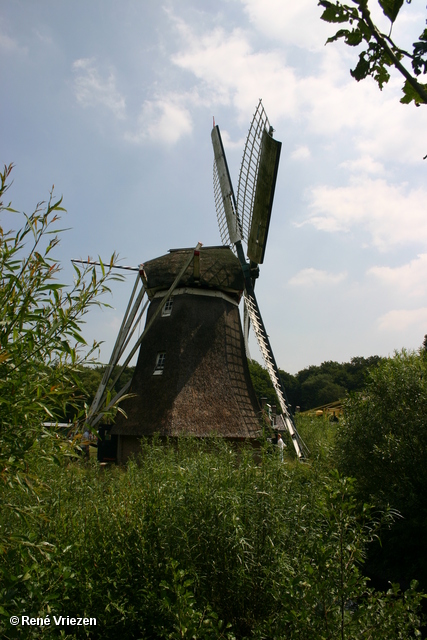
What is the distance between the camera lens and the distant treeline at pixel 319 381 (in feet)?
163

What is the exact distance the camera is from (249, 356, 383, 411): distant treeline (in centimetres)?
4978

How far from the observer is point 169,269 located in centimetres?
1307

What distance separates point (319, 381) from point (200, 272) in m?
46.3

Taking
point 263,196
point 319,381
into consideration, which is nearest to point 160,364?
point 263,196

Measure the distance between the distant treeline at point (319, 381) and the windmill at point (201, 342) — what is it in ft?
110

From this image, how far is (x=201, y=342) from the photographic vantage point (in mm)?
12500

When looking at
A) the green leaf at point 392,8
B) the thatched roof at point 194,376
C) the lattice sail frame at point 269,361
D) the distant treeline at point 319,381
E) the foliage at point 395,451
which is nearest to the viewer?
the green leaf at point 392,8

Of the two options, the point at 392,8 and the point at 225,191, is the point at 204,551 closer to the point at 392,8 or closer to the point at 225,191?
the point at 392,8

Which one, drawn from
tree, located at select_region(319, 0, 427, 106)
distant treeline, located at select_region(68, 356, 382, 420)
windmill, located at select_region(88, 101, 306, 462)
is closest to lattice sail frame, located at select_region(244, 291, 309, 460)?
windmill, located at select_region(88, 101, 306, 462)

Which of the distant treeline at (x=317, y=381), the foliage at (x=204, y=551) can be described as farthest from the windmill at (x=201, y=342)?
the distant treeline at (x=317, y=381)

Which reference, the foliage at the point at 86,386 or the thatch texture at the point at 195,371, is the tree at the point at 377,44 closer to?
the foliage at the point at 86,386

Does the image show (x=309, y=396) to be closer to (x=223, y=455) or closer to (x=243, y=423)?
(x=243, y=423)

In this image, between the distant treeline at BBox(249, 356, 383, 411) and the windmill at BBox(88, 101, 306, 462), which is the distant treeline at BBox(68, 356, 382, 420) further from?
the windmill at BBox(88, 101, 306, 462)

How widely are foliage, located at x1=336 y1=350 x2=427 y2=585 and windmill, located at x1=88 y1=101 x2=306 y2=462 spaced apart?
11.4 feet
